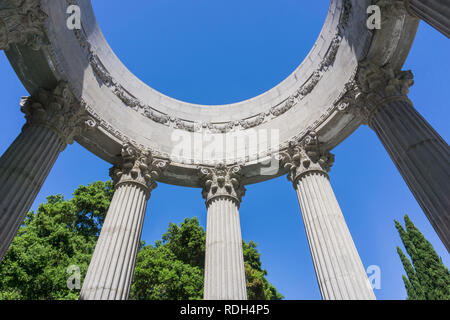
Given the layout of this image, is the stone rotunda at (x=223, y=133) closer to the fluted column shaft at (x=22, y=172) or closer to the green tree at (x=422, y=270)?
the fluted column shaft at (x=22, y=172)

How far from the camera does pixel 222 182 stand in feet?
76.2

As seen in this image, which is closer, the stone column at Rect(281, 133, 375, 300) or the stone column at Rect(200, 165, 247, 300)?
the stone column at Rect(281, 133, 375, 300)

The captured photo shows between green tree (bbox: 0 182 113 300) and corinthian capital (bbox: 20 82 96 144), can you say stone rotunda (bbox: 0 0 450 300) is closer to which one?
corinthian capital (bbox: 20 82 96 144)

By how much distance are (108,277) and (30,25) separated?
12710 millimetres

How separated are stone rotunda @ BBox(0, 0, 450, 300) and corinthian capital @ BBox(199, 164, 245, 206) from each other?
86 mm

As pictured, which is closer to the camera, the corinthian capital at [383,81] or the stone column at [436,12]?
the stone column at [436,12]

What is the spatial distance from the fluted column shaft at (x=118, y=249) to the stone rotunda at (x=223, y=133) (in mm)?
66

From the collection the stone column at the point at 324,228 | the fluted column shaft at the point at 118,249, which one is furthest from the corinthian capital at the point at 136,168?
the stone column at the point at 324,228

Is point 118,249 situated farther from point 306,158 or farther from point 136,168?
point 306,158

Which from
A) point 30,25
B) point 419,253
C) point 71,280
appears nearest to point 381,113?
point 30,25

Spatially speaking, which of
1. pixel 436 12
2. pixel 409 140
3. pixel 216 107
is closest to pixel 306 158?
pixel 409 140

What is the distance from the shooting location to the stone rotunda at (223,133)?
13.8 meters

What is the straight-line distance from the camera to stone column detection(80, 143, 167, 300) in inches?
609

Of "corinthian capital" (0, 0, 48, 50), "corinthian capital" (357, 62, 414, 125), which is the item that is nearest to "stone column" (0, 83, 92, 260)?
"corinthian capital" (0, 0, 48, 50)
